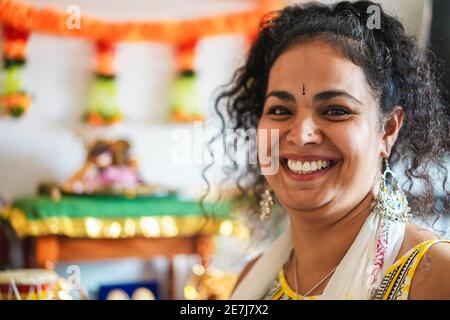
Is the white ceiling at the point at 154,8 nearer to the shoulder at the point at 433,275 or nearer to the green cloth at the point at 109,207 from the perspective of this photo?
the green cloth at the point at 109,207

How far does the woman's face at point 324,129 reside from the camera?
2.40ft

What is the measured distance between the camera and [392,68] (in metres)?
0.81

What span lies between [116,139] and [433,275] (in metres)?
2.05

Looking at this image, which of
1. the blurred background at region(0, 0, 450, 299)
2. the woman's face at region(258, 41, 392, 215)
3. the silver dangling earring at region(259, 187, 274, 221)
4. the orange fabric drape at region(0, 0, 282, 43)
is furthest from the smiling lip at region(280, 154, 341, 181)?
the orange fabric drape at region(0, 0, 282, 43)

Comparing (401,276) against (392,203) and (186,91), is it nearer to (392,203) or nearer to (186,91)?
(392,203)

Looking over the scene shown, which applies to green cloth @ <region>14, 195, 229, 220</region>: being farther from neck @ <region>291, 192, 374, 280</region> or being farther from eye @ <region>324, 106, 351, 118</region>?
eye @ <region>324, 106, 351, 118</region>

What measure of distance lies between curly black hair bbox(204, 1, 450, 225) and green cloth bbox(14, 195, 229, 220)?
1147 mm

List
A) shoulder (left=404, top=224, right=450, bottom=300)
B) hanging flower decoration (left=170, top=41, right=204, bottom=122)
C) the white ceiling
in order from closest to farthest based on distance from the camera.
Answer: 1. shoulder (left=404, top=224, right=450, bottom=300)
2. the white ceiling
3. hanging flower decoration (left=170, top=41, right=204, bottom=122)

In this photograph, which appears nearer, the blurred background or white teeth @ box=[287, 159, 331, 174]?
white teeth @ box=[287, 159, 331, 174]

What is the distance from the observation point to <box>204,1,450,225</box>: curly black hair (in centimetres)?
78

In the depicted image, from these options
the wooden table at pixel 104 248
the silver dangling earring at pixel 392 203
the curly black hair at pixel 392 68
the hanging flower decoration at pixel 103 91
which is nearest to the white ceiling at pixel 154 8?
the hanging flower decoration at pixel 103 91

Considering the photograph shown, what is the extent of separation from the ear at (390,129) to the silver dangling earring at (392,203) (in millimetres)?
19

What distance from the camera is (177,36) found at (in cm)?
267
